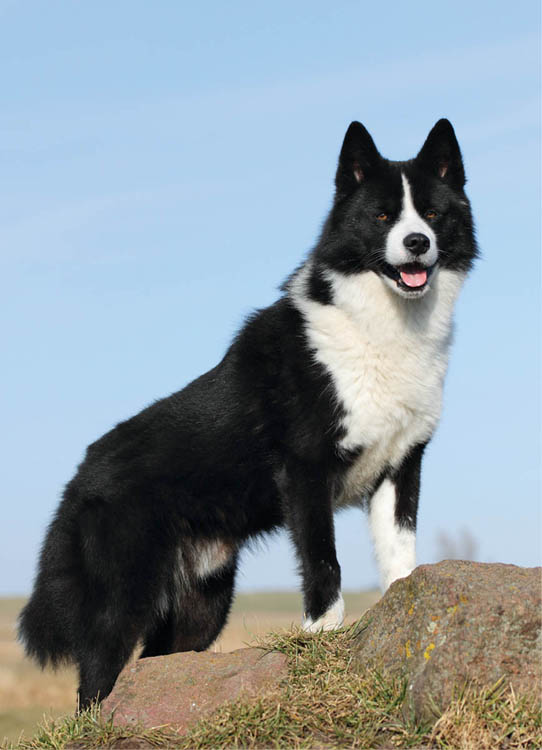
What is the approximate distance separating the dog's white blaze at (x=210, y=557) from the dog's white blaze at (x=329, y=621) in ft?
2.86

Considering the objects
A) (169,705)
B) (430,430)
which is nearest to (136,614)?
(169,705)

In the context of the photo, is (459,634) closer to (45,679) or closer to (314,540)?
(314,540)

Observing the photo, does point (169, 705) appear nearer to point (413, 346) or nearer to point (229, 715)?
point (229, 715)

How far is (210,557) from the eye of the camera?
19.7 feet

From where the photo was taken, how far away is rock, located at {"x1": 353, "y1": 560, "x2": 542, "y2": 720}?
14.1 ft

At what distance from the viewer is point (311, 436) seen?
5586mm

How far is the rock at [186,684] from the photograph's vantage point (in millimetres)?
4680

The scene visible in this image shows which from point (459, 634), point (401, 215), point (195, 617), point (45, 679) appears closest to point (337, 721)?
point (459, 634)

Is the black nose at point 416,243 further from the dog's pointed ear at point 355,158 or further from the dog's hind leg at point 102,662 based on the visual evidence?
the dog's hind leg at point 102,662

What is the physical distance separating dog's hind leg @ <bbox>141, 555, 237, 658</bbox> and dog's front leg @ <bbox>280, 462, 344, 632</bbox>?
0.77 meters

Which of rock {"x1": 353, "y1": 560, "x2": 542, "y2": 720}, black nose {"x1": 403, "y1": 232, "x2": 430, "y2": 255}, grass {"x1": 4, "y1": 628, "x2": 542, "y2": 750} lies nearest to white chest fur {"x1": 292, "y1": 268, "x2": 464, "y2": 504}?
black nose {"x1": 403, "y1": 232, "x2": 430, "y2": 255}

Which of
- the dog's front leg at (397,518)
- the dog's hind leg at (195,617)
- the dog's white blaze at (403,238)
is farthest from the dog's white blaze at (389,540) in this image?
the dog's white blaze at (403,238)

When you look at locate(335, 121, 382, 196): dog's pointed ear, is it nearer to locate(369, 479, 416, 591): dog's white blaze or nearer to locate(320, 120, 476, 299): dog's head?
locate(320, 120, 476, 299): dog's head

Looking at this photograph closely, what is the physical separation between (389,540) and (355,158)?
8.10 ft
